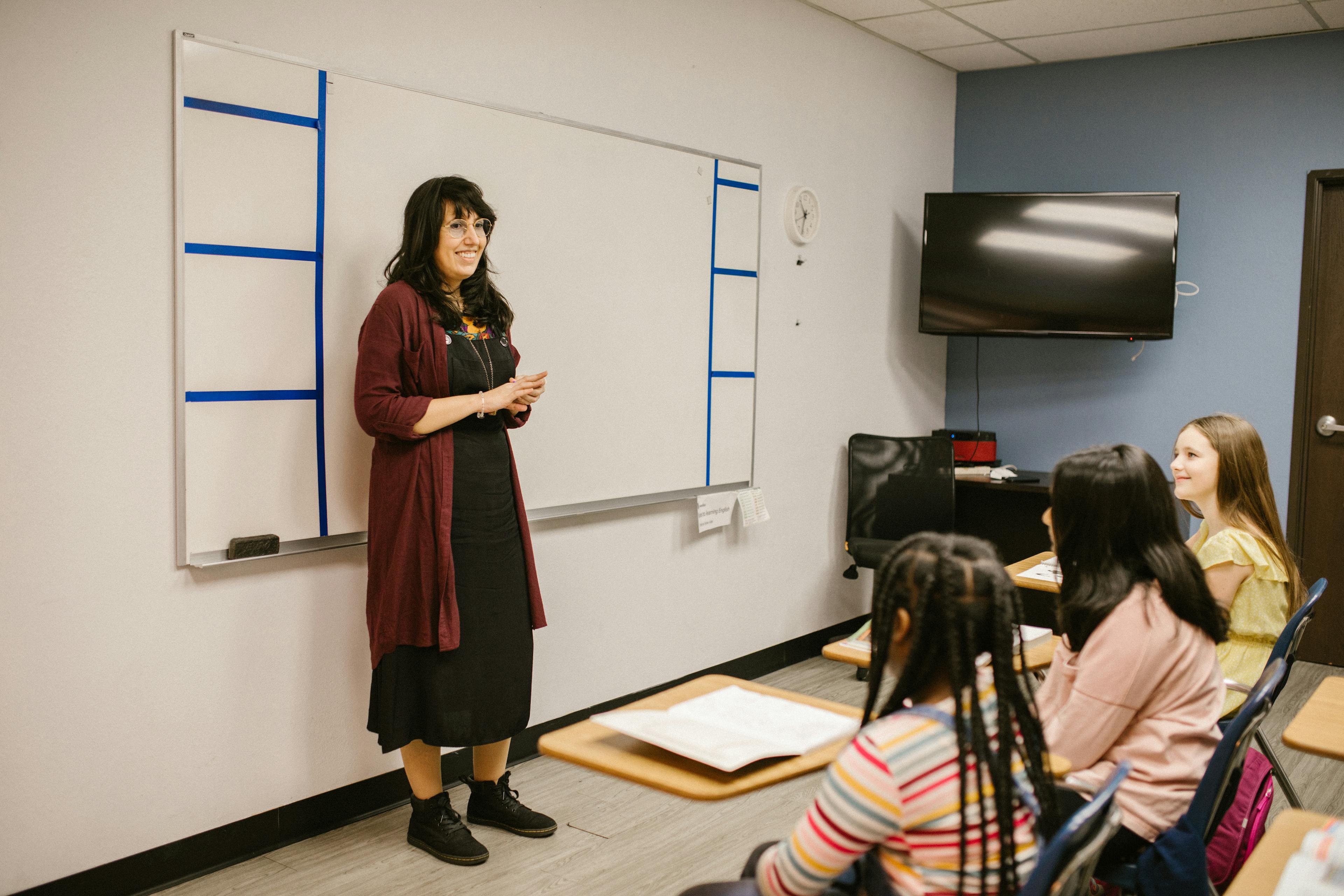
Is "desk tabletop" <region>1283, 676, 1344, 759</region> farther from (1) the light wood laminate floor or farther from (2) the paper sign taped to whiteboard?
(2) the paper sign taped to whiteboard

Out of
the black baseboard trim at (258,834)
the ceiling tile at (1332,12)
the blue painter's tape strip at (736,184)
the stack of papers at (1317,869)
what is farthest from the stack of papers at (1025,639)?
the ceiling tile at (1332,12)

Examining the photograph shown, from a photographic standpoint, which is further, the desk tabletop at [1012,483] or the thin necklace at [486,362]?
the desk tabletop at [1012,483]

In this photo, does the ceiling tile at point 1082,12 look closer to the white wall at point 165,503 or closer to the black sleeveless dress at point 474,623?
the white wall at point 165,503

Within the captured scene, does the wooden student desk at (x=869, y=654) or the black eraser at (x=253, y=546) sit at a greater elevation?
the black eraser at (x=253, y=546)

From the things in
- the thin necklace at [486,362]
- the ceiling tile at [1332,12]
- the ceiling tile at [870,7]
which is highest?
the ceiling tile at [870,7]

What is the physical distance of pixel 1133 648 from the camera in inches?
64.6

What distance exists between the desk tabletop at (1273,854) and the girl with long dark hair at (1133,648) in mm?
275

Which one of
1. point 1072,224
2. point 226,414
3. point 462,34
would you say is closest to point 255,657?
point 226,414

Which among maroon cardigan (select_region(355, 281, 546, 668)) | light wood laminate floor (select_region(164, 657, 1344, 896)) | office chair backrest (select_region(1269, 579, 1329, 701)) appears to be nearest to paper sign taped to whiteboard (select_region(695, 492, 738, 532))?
light wood laminate floor (select_region(164, 657, 1344, 896))

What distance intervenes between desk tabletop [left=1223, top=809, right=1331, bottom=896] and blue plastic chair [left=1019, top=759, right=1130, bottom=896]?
0.14 metres

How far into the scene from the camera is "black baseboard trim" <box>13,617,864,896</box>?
2.31m

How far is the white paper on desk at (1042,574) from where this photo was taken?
8.74ft

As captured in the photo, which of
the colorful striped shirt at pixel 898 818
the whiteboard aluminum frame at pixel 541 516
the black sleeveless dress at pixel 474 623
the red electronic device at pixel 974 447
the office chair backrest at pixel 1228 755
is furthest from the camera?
the red electronic device at pixel 974 447

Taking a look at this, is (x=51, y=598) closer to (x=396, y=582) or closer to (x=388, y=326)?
(x=396, y=582)
